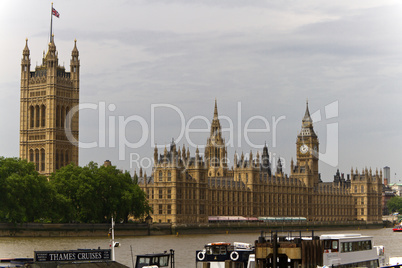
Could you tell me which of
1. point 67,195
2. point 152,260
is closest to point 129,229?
point 67,195

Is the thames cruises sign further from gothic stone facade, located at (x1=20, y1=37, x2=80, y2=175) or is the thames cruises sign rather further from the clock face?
the clock face

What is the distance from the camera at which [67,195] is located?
9106 cm

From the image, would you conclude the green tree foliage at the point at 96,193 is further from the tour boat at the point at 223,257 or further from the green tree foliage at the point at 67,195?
the tour boat at the point at 223,257

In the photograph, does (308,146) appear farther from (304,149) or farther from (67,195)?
(67,195)

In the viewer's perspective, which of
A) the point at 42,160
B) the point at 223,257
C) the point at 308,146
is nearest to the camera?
the point at 223,257

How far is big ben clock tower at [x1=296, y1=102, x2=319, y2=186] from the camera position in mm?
168125

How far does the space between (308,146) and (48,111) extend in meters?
62.7

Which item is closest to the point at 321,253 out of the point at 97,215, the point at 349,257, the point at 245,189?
the point at 349,257

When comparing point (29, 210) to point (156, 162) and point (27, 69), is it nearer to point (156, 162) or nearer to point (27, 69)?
point (156, 162)

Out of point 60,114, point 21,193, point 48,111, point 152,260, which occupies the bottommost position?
point 152,260

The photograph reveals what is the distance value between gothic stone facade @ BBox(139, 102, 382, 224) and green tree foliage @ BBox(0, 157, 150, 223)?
482 inches

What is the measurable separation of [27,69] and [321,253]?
102079mm

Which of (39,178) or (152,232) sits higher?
(39,178)

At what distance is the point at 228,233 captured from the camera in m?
110
